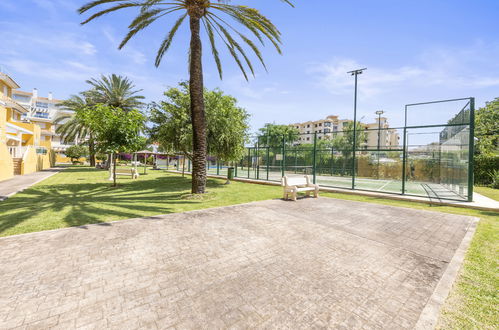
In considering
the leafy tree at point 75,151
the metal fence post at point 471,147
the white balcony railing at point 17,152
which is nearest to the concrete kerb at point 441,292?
the metal fence post at point 471,147

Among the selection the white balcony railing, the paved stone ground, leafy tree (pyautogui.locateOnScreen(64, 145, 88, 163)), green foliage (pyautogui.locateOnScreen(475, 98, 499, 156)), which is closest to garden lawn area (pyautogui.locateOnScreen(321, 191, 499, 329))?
the paved stone ground

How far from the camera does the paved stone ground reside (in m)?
2.54

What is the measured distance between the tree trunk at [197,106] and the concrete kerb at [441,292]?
8881 millimetres

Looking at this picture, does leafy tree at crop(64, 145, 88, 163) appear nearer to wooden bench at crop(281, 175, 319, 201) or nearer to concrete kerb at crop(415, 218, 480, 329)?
wooden bench at crop(281, 175, 319, 201)

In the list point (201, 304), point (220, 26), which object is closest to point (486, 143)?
point (220, 26)

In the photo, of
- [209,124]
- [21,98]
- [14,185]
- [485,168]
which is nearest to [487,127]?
[485,168]

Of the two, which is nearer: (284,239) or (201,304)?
(201,304)

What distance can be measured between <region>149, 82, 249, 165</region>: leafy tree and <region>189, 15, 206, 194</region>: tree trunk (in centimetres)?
365

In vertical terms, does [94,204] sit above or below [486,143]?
below

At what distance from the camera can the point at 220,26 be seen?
11320 mm

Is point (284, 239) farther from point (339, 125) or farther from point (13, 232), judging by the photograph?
point (339, 125)

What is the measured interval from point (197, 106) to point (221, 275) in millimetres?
8437

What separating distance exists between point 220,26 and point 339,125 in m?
81.8

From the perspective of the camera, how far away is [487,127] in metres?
28.6
